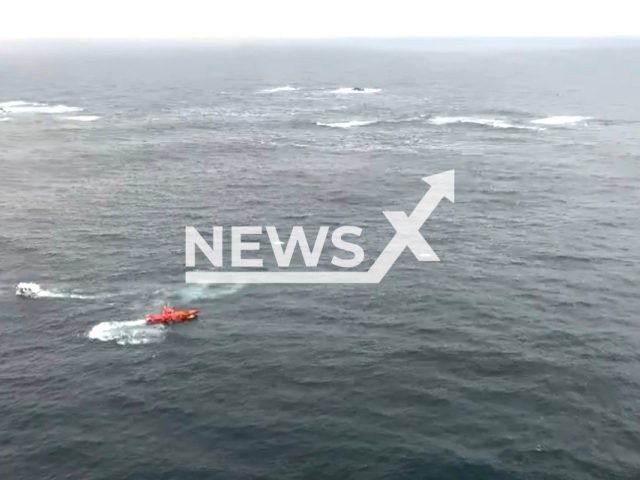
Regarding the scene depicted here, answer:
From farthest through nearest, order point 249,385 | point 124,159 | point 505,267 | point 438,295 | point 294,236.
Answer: point 124,159
point 294,236
point 505,267
point 438,295
point 249,385

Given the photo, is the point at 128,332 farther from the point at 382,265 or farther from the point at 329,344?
the point at 382,265

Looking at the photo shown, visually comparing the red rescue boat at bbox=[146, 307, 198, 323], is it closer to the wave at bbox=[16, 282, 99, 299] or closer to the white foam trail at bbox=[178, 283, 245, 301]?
the white foam trail at bbox=[178, 283, 245, 301]

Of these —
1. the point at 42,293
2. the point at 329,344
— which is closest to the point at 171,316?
the point at 329,344

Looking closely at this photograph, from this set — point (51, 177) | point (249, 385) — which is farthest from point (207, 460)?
point (51, 177)

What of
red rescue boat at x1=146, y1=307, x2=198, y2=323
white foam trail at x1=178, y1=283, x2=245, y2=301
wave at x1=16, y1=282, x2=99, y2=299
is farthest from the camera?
white foam trail at x1=178, y1=283, x2=245, y2=301

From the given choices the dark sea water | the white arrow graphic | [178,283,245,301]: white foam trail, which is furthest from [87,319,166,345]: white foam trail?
the white arrow graphic

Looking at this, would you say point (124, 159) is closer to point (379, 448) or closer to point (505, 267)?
point (505, 267)
